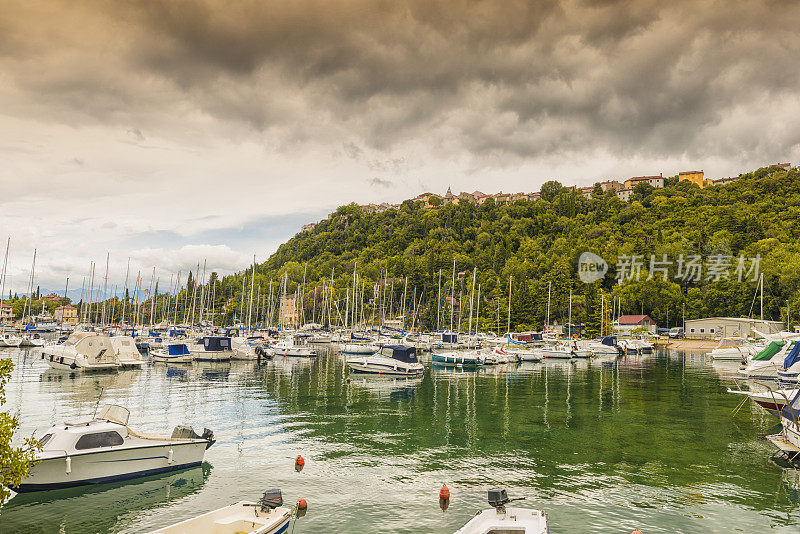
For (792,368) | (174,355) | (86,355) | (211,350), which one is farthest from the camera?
(211,350)

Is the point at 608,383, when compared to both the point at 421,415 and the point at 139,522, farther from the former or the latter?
the point at 139,522

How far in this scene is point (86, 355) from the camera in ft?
171

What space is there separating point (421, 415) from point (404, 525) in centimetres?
1730

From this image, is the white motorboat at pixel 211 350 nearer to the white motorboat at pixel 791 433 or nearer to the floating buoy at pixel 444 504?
the floating buoy at pixel 444 504

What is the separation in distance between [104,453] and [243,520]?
8419 mm

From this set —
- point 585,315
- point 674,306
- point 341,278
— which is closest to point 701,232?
point 674,306

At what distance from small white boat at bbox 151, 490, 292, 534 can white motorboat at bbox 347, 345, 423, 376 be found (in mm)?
39744

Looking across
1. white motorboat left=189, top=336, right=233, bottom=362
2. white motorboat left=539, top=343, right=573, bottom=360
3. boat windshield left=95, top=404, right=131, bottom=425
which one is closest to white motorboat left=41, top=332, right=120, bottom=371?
white motorboat left=189, top=336, right=233, bottom=362

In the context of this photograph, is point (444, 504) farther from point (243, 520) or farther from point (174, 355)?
point (174, 355)

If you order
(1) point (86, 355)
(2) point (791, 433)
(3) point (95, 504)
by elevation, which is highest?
(2) point (791, 433)

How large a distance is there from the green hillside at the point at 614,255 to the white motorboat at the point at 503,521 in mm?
110041

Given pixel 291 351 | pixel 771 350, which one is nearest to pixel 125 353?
pixel 291 351

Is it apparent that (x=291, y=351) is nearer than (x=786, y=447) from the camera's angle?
No

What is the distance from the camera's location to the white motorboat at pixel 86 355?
168ft
